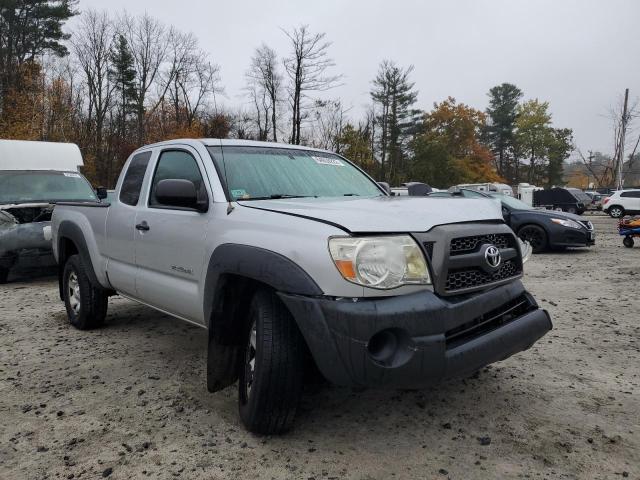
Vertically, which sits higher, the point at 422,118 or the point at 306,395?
the point at 422,118

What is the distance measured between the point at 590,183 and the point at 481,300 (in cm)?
9714

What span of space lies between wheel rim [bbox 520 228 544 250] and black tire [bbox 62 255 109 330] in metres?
9.86

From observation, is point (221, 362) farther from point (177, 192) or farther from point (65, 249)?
point (65, 249)

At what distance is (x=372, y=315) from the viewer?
2.38 metres

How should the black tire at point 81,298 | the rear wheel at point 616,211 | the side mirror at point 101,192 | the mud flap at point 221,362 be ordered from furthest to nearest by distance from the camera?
1. the rear wheel at point 616,211
2. the side mirror at point 101,192
3. the black tire at point 81,298
4. the mud flap at point 221,362

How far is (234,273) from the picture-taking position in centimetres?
286

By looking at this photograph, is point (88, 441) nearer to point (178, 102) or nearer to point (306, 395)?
point (306, 395)

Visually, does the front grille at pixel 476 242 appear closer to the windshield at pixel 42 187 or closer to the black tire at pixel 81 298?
the black tire at pixel 81 298

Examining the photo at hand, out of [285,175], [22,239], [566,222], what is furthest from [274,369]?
[566,222]

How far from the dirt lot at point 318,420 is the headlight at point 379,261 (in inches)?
38.4

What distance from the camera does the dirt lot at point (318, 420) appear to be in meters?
2.59

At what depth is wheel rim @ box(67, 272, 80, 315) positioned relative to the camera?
527 cm

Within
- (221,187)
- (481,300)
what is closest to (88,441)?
(221,187)

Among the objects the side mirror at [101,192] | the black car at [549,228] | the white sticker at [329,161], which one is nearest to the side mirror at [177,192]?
the white sticker at [329,161]
